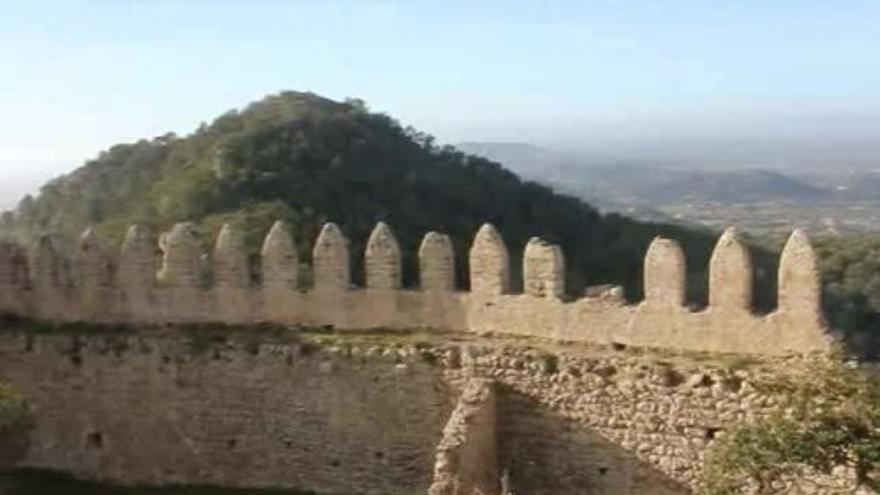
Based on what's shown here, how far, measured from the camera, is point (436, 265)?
54.2 ft

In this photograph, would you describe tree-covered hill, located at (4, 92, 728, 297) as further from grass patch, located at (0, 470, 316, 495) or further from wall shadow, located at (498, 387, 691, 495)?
wall shadow, located at (498, 387, 691, 495)

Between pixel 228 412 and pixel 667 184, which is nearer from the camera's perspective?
pixel 228 412

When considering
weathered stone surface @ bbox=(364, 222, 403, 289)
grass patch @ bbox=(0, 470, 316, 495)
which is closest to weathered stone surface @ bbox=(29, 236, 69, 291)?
grass patch @ bbox=(0, 470, 316, 495)

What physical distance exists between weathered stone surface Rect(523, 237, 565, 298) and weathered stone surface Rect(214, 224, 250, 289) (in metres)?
3.81

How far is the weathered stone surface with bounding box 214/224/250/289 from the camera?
17094 millimetres

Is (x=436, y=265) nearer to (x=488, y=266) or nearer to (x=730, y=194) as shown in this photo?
(x=488, y=266)

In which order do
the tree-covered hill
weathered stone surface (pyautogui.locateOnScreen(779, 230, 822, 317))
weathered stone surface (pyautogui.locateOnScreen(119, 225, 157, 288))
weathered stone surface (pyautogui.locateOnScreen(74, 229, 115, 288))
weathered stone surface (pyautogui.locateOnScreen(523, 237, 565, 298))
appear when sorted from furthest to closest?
Answer: the tree-covered hill
weathered stone surface (pyautogui.locateOnScreen(74, 229, 115, 288))
weathered stone surface (pyautogui.locateOnScreen(119, 225, 157, 288))
weathered stone surface (pyautogui.locateOnScreen(523, 237, 565, 298))
weathered stone surface (pyautogui.locateOnScreen(779, 230, 822, 317))

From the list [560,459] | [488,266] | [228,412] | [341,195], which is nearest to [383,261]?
[488,266]

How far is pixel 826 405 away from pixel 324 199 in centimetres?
1952

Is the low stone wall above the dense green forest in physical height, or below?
below

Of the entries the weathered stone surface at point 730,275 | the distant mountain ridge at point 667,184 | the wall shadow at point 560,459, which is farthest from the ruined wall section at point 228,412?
the distant mountain ridge at point 667,184

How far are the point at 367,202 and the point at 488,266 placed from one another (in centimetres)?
1519

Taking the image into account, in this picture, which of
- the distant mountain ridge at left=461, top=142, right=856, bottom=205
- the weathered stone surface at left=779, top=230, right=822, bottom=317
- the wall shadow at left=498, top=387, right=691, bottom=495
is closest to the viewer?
the weathered stone surface at left=779, top=230, right=822, bottom=317

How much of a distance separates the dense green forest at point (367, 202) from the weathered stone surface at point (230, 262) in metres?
6.55
